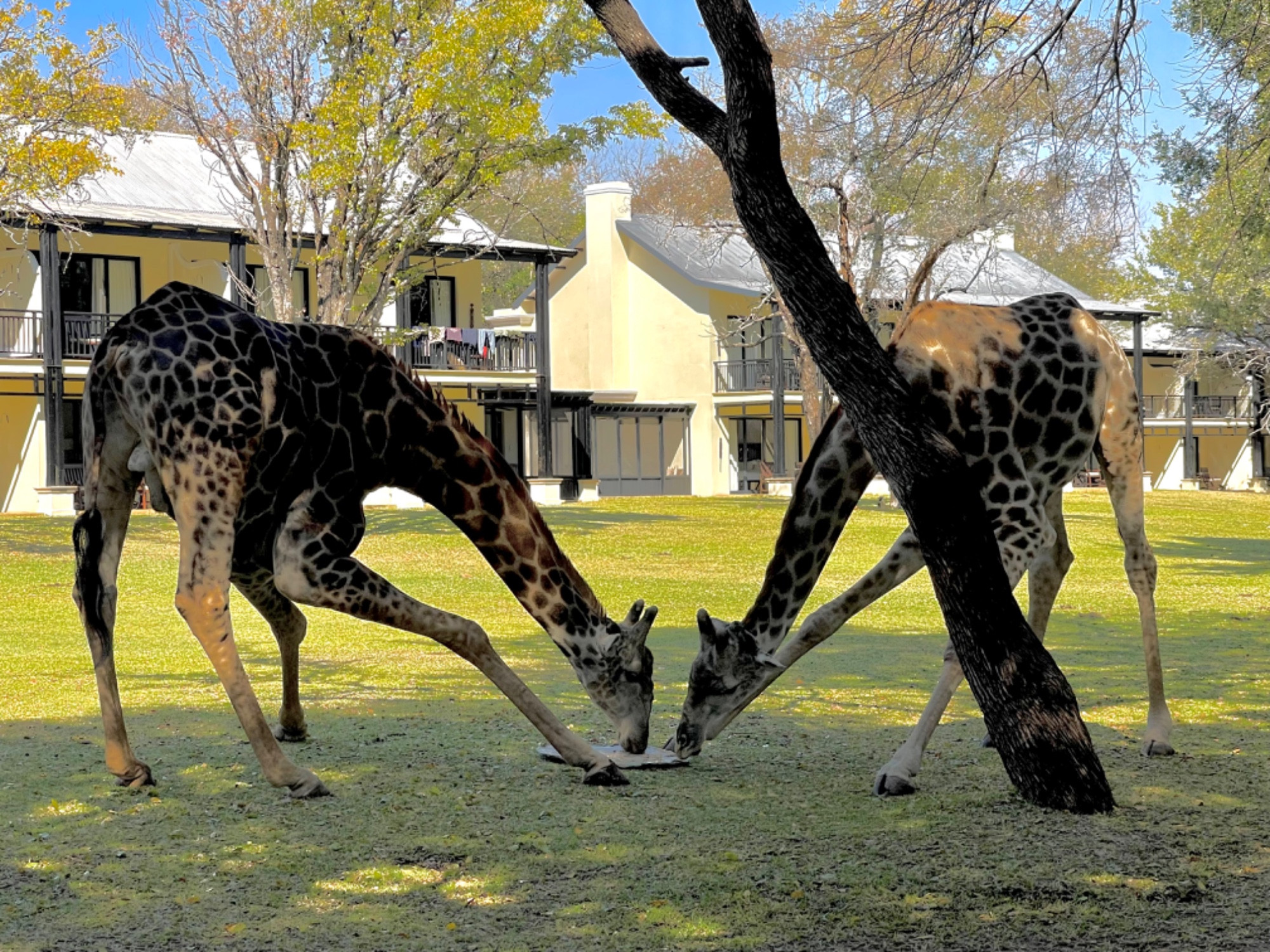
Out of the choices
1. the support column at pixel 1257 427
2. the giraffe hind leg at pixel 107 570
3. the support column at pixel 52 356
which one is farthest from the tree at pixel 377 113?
the support column at pixel 1257 427

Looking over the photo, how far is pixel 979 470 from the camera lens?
654cm

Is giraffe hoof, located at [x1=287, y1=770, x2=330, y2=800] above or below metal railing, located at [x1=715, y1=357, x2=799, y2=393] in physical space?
below

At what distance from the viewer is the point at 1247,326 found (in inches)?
1791

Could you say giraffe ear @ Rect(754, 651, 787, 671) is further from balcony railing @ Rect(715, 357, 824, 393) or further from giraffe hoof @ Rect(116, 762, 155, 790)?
balcony railing @ Rect(715, 357, 824, 393)

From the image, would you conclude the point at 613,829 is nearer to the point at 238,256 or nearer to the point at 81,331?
the point at 238,256

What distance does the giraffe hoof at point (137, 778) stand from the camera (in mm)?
6375

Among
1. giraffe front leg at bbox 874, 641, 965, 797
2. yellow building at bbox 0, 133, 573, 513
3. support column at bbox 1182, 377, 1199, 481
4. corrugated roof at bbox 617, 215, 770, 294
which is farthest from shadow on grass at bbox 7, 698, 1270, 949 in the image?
support column at bbox 1182, 377, 1199, 481

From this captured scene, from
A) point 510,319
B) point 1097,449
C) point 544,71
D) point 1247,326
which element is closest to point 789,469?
point 510,319

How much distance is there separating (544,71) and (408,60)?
217 centimetres

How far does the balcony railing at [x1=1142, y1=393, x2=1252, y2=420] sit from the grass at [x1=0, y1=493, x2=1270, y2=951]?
46.6 meters

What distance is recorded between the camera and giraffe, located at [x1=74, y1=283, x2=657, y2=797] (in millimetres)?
6070

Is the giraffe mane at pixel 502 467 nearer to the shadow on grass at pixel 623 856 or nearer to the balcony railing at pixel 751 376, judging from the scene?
the shadow on grass at pixel 623 856

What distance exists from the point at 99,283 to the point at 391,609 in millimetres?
30996

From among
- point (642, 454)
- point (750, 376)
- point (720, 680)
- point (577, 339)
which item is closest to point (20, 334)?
point (577, 339)
